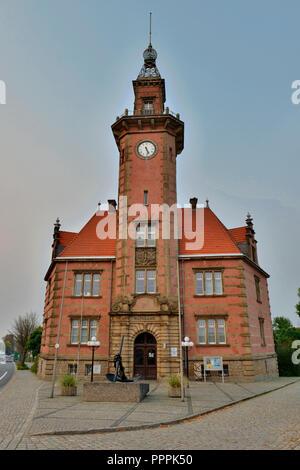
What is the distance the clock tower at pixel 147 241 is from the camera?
27.0 metres

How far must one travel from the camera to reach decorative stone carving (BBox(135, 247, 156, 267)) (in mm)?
29109

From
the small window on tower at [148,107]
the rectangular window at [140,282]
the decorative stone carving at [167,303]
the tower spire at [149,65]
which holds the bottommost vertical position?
the decorative stone carving at [167,303]

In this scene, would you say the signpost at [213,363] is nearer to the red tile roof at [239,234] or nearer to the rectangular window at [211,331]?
the rectangular window at [211,331]

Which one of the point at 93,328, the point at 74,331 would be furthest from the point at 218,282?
the point at 74,331

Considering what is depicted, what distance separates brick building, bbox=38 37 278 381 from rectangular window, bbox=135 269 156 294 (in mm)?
88

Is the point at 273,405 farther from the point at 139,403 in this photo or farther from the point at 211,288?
the point at 211,288

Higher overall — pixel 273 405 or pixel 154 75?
pixel 154 75

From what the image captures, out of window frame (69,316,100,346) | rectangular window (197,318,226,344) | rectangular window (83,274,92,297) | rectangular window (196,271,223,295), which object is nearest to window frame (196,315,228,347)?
rectangular window (197,318,226,344)

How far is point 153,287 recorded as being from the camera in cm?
2853

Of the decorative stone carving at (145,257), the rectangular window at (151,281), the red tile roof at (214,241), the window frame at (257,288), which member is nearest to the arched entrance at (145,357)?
the rectangular window at (151,281)

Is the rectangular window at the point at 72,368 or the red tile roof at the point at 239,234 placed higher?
the red tile roof at the point at 239,234
